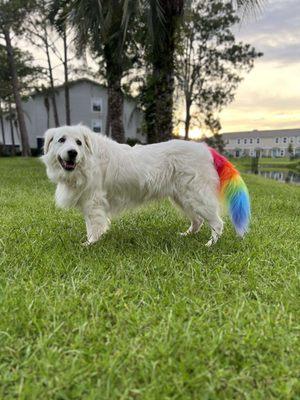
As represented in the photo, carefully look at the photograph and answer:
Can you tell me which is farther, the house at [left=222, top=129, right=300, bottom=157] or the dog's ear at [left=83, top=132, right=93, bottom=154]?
the house at [left=222, top=129, right=300, bottom=157]

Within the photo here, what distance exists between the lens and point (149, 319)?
2.36 meters

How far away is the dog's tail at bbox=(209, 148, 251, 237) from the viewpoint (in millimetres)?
4320

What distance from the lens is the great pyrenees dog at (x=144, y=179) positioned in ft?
13.5

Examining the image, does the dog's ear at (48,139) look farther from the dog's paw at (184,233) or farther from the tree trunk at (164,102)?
the tree trunk at (164,102)

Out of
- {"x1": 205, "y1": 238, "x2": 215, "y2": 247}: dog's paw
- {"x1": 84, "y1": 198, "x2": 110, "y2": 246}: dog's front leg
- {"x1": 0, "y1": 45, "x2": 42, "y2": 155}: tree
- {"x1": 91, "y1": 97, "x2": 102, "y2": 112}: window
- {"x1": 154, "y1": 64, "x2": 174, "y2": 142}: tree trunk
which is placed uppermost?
{"x1": 0, "y1": 45, "x2": 42, "y2": 155}: tree

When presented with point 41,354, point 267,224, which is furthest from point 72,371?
point 267,224

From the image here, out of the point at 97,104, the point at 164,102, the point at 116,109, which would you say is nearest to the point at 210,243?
the point at 164,102

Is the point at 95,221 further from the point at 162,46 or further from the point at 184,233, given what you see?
the point at 162,46

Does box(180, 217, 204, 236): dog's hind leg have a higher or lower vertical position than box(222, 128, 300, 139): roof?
higher

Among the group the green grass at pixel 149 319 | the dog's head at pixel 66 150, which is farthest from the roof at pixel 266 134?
the dog's head at pixel 66 150

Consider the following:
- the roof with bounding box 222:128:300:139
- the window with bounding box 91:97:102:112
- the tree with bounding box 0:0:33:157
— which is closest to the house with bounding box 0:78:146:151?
the window with bounding box 91:97:102:112

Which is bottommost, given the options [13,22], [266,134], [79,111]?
[266,134]

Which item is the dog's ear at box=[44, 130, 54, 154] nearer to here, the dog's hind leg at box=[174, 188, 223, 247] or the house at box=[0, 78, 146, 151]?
the dog's hind leg at box=[174, 188, 223, 247]

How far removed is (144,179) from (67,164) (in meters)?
0.86
